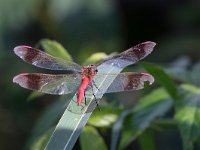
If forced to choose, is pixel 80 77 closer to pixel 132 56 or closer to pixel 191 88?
pixel 132 56

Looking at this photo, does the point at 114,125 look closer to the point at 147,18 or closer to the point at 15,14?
the point at 15,14

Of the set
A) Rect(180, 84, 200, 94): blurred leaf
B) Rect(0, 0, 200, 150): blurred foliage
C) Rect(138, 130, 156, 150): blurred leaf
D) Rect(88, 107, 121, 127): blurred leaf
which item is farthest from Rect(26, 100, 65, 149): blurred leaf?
Rect(180, 84, 200, 94): blurred leaf

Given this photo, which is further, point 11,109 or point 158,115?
point 11,109

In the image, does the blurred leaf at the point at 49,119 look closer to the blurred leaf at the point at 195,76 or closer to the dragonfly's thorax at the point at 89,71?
the dragonfly's thorax at the point at 89,71

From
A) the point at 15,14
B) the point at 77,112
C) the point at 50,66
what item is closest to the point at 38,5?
the point at 15,14

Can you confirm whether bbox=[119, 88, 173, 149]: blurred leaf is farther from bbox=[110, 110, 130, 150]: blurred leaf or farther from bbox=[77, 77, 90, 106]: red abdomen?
bbox=[77, 77, 90, 106]: red abdomen
